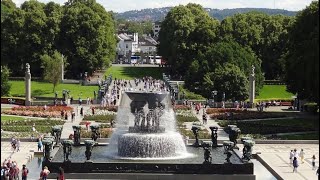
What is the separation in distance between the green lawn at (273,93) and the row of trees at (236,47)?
1813mm

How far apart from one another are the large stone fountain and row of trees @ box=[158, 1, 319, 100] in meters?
15.6

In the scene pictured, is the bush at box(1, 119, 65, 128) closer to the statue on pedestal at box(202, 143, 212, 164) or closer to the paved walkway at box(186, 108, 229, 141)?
the paved walkway at box(186, 108, 229, 141)

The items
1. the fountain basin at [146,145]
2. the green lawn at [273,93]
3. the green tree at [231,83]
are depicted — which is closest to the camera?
the fountain basin at [146,145]

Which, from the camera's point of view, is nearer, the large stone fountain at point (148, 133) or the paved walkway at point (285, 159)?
the paved walkway at point (285, 159)

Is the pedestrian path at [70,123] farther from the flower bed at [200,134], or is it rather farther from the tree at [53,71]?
the tree at [53,71]

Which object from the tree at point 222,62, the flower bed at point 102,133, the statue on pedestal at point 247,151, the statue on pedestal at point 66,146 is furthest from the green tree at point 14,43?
the statue on pedestal at point 247,151

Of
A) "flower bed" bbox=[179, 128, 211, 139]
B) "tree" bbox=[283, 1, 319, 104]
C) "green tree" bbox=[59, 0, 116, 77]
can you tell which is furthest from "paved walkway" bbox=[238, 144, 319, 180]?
"green tree" bbox=[59, 0, 116, 77]

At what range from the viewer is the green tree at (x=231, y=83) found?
7350 cm

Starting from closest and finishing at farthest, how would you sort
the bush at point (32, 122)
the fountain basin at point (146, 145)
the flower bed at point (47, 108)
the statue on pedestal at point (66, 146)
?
the statue on pedestal at point (66, 146), the fountain basin at point (146, 145), the bush at point (32, 122), the flower bed at point (47, 108)

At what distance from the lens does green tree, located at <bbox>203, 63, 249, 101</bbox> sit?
73.5 m

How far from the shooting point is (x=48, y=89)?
8719 centimetres

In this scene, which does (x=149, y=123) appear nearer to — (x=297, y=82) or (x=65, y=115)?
(x=65, y=115)

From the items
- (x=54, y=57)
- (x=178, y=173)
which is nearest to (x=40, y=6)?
(x=54, y=57)

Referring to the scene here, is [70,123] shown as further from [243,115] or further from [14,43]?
[14,43]
